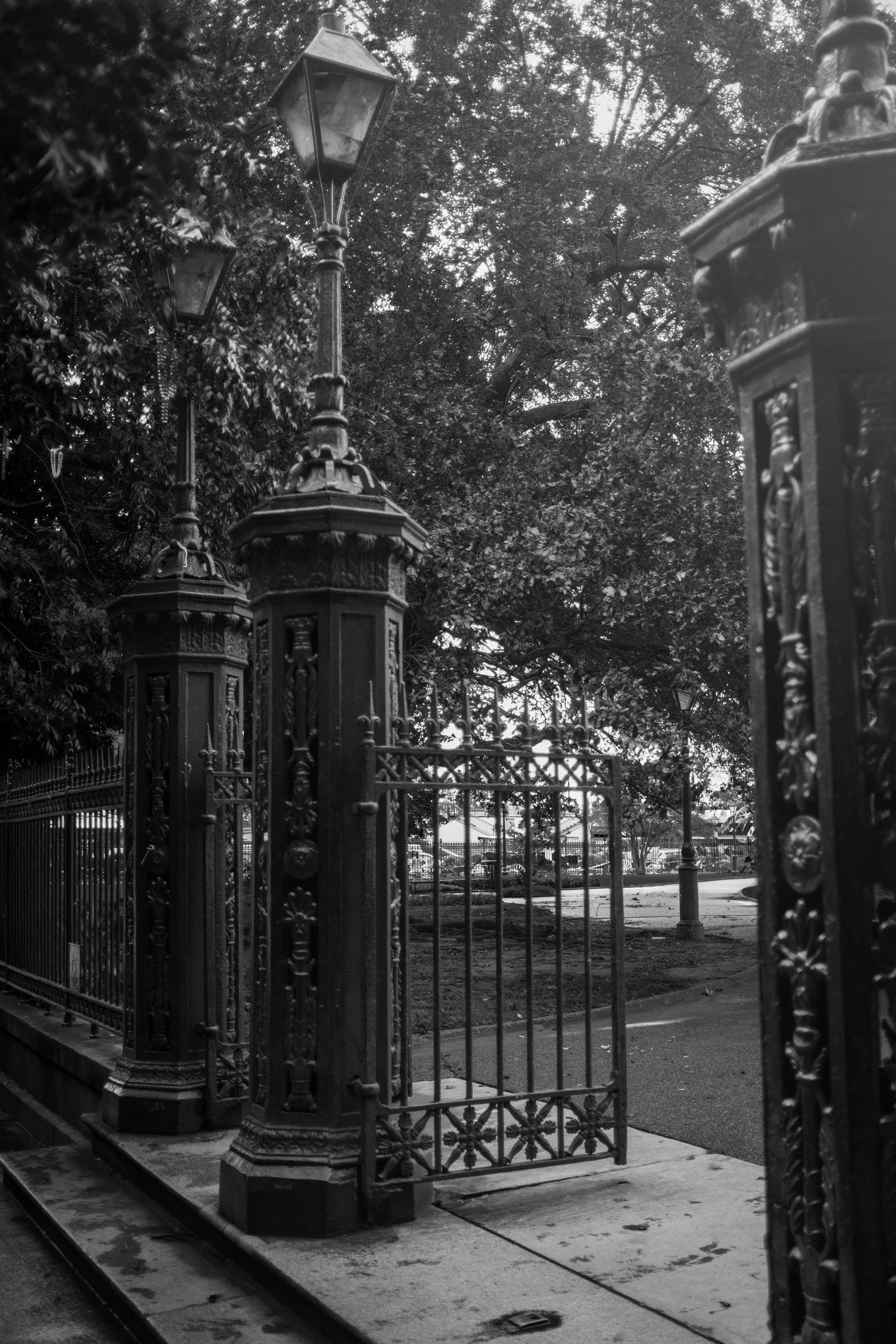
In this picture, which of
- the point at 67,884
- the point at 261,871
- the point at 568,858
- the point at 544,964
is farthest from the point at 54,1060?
the point at 568,858

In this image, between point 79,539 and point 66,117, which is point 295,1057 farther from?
point 79,539

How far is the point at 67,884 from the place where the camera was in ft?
30.6

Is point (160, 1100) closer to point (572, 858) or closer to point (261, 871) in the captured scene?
point (261, 871)

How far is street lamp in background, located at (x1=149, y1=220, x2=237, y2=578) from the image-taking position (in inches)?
271

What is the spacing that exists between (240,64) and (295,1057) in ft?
Answer: 36.2

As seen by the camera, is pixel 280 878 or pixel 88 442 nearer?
pixel 280 878

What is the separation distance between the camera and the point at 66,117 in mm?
2146

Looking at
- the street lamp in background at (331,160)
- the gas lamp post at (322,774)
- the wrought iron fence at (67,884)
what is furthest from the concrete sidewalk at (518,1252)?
the street lamp in background at (331,160)

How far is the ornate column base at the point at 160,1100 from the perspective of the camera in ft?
21.2

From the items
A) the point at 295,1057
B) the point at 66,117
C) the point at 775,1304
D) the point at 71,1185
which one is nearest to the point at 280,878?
the point at 295,1057

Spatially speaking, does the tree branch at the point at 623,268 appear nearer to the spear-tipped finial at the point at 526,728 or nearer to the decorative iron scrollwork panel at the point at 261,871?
the spear-tipped finial at the point at 526,728

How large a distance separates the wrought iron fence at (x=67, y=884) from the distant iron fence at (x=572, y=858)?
198 centimetres

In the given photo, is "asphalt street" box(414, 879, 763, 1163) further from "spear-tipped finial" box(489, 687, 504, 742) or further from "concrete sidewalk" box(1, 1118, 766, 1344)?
"spear-tipped finial" box(489, 687, 504, 742)

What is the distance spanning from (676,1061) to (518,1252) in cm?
518
